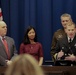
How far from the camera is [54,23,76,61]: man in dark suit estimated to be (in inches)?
132

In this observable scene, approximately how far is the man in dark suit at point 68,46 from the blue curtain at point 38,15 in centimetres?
141

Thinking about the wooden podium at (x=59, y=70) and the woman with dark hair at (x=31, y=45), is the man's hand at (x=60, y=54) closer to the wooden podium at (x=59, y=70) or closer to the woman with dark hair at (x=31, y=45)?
the wooden podium at (x=59, y=70)

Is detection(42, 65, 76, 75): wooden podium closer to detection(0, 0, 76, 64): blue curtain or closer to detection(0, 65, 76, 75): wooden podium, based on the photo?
detection(0, 65, 76, 75): wooden podium

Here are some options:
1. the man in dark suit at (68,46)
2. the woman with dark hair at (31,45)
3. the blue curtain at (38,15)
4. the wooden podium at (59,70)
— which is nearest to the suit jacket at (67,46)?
the man in dark suit at (68,46)

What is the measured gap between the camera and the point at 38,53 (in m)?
4.09

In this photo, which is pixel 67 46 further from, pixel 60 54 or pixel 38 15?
pixel 38 15

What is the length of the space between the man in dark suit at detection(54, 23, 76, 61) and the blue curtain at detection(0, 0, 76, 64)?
1414 mm

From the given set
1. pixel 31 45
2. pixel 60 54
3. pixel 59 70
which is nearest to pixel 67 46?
pixel 60 54

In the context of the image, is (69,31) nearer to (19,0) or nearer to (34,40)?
(34,40)

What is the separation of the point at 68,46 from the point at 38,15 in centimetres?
169

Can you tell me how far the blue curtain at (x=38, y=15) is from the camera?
16.0ft

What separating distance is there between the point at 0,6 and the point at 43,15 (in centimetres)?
87

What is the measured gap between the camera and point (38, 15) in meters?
4.96

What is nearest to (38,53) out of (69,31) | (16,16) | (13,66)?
(69,31)
